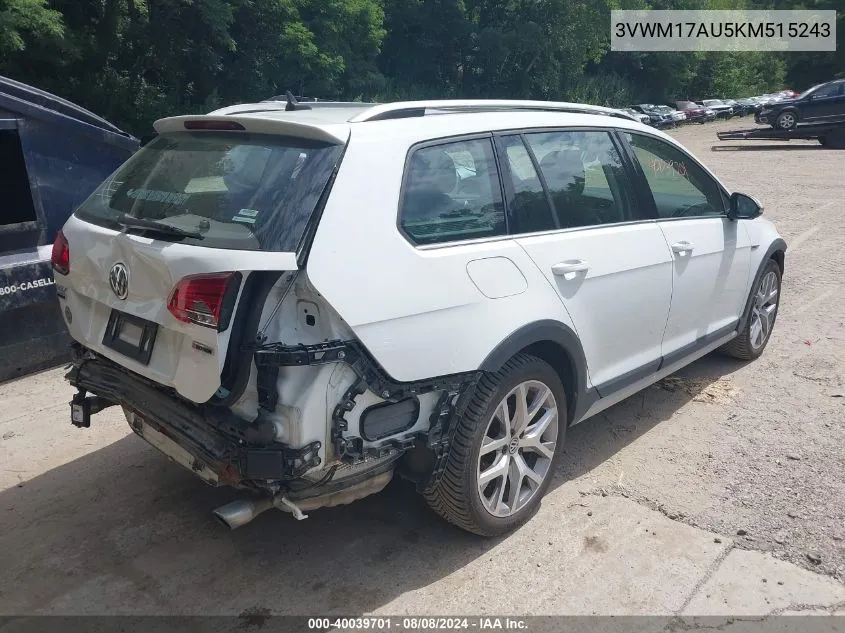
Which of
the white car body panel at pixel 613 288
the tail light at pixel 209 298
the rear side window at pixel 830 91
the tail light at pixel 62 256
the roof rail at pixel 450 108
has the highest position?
the rear side window at pixel 830 91

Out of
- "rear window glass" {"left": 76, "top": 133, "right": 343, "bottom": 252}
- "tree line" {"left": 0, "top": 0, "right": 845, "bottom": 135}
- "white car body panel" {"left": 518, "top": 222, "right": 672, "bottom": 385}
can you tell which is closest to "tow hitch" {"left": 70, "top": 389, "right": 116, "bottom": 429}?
"rear window glass" {"left": 76, "top": 133, "right": 343, "bottom": 252}

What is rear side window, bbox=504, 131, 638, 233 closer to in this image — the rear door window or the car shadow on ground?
the rear door window

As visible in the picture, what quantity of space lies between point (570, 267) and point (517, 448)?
0.87 meters

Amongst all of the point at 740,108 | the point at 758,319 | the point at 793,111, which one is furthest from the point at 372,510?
the point at 740,108

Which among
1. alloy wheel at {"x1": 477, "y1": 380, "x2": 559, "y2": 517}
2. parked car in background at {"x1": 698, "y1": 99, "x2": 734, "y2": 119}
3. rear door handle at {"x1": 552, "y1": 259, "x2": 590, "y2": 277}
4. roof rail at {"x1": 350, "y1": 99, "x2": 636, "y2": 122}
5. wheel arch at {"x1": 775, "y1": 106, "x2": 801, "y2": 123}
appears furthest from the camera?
parked car in background at {"x1": 698, "y1": 99, "x2": 734, "y2": 119}

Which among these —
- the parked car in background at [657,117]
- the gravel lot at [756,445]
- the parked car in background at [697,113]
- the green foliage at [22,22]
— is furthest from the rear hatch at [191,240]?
the parked car in background at [697,113]

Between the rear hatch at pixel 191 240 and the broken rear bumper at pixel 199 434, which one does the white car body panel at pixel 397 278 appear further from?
the broken rear bumper at pixel 199 434

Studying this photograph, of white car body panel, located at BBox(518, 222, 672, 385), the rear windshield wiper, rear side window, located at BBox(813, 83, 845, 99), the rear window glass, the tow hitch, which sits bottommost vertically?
the tow hitch

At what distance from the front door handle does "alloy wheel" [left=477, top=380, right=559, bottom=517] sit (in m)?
1.32

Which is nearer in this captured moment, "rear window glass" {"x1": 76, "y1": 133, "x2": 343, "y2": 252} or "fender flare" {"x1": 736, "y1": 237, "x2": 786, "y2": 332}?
"rear window glass" {"x1": 76, "y1": 133, "x2": 343, "y2": 252}

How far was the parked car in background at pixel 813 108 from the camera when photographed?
22844 mm

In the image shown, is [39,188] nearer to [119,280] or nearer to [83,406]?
[83,406]

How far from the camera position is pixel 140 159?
344cm

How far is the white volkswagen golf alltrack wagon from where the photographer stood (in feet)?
8.63
